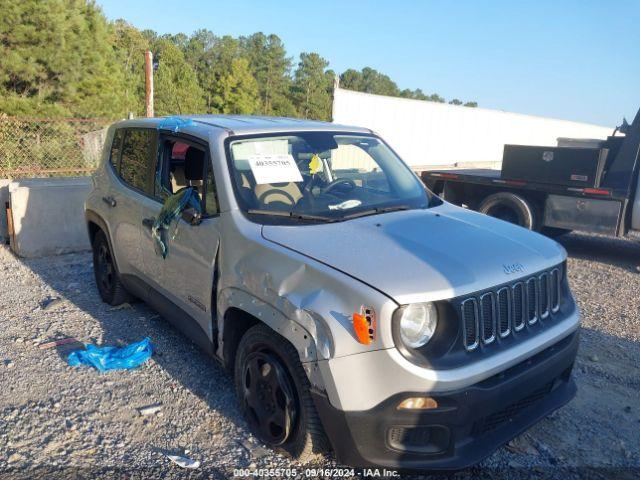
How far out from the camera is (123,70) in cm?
3519

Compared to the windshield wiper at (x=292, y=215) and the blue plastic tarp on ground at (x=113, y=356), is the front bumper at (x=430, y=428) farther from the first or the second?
the blue plastic tarp on ground at (x=113, y=356)

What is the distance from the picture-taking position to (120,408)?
3676mm

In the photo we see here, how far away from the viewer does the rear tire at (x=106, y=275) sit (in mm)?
5320

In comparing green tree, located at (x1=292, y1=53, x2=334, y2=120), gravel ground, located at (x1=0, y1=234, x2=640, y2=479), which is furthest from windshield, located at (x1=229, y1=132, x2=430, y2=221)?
green tree, located at (x1=292, y1=53, x2=334, y2=120)

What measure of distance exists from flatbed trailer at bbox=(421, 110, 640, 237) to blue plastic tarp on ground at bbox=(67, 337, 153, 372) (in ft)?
20.5

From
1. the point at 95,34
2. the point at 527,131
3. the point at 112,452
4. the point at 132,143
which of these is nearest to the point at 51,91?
the point at 95,34

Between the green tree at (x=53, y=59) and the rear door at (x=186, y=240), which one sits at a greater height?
the green tree at (x=53, y=59)

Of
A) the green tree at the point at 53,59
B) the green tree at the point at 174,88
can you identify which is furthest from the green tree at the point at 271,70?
the green tree at the point at 53,59

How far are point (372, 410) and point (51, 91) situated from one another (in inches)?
757

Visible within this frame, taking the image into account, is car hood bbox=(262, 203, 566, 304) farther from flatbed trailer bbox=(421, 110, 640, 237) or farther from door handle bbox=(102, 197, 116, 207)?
flatbed trailer bbox=(421, 110, 640, 237)

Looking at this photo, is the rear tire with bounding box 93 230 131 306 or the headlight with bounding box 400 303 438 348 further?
the rear tire with bounding box 93 230 131 306

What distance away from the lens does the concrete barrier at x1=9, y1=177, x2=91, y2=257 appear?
7237 mm

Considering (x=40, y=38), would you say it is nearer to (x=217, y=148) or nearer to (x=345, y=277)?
(x=217, y=148)

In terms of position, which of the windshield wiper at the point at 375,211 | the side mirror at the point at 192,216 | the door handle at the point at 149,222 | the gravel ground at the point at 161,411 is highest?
the windshield wiper at the point at 375,211
